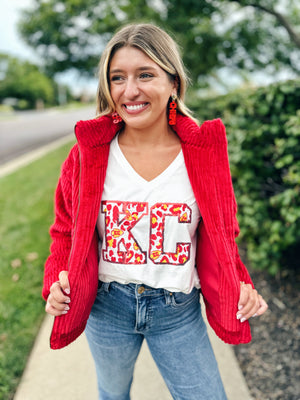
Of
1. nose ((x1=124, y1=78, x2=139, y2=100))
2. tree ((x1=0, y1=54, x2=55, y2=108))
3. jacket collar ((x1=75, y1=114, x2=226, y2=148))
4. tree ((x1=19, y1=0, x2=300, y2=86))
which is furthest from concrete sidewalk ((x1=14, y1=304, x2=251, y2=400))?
Result: tree ((x1=0, y1=54, x2=55, y2=108))

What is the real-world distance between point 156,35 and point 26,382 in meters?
2.19

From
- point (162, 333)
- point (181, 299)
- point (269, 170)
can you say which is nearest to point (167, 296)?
point (181, 299)

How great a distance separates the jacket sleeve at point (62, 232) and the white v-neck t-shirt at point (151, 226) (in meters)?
0.16

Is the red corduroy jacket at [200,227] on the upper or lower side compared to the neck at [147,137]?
lower

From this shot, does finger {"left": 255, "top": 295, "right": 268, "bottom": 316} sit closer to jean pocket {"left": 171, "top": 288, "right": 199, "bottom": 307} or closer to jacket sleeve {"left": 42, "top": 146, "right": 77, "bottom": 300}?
jean pocket {"left": 171, "top": 288, "right": 199, "bottom": 307}

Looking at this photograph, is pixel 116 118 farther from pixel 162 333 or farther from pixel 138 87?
pixel 162 333

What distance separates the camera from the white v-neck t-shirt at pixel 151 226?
4.20 feet

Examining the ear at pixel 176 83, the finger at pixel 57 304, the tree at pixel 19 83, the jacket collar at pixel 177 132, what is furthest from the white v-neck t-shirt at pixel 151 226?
the tree at pixel 19 83

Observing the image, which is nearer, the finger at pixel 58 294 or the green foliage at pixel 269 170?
the finger at pixel 58 294

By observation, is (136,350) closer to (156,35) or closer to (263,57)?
(156,35)

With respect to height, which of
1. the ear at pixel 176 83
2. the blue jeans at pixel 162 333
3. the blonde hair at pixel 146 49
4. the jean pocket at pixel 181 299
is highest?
the blonde hair at pixel 146 49

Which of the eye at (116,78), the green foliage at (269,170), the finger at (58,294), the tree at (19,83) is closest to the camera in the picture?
the finger at (58,294)

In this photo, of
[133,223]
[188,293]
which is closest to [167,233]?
[133,223]

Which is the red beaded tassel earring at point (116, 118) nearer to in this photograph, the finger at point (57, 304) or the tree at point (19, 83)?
the finger at point (57, 304)
